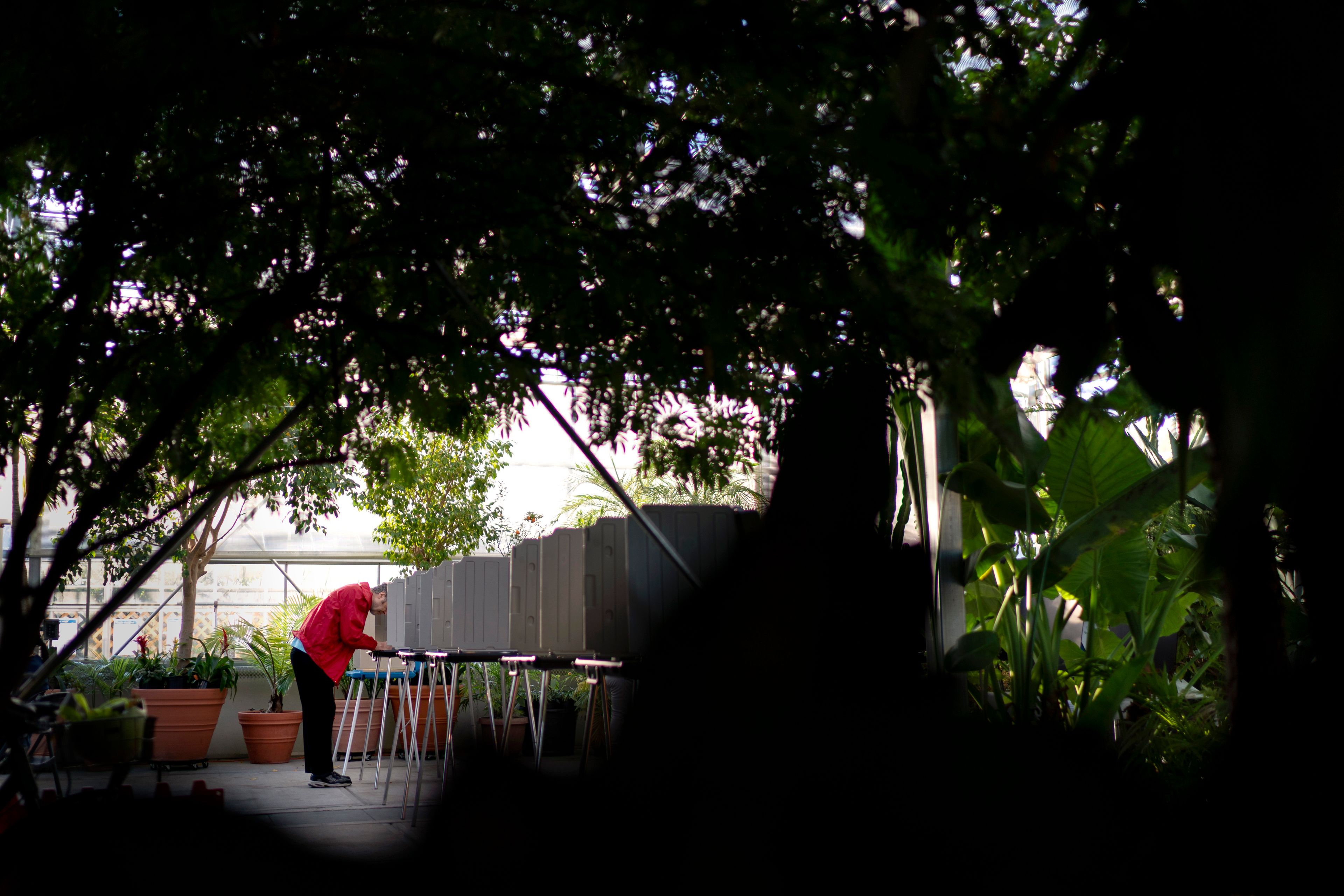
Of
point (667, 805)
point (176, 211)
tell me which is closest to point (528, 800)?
point (667, 805)

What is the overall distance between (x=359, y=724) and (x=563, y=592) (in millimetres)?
4883

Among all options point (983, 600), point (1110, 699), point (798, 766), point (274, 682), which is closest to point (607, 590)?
point (983, 600)

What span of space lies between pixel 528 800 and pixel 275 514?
29.6ft

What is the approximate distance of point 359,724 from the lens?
29.0 ft

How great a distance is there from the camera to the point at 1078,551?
3916 millimetres

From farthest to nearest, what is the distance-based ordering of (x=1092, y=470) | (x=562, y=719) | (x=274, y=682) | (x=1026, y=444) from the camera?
1. (x=274, y=682)
2. (x=562, y=719)
3. (x=1092, y=470)
4. (x=1026, y=444)

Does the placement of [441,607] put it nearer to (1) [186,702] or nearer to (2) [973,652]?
(1) [186,702]

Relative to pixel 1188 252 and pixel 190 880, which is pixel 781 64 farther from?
pixel 190 880

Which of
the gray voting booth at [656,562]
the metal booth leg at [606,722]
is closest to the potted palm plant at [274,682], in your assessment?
the metal booth leg at [606,722]

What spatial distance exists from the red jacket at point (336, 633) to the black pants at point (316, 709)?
0.09 meters

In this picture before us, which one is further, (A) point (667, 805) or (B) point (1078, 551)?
(B) point (1078, 551)

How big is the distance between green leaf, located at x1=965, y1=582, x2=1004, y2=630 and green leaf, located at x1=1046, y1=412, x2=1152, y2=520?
63cm

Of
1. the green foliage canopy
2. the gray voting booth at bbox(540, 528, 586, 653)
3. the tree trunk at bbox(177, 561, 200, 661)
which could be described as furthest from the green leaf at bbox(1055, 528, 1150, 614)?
the tree trunk at bbox(177, 561, 200, 661)

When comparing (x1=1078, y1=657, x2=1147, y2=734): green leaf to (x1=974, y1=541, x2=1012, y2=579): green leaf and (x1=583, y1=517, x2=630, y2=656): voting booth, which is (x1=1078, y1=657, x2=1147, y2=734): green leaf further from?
(x1=583, y1=517, x2=630, y2=656): voting booth
